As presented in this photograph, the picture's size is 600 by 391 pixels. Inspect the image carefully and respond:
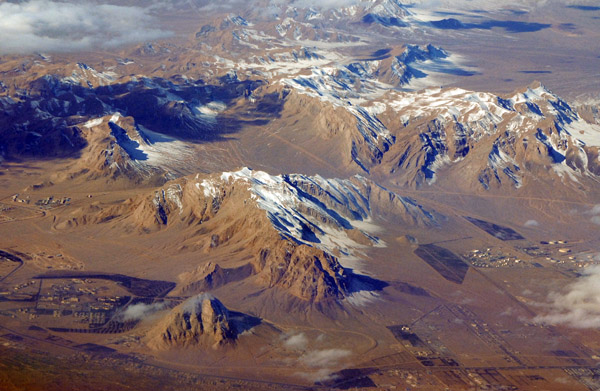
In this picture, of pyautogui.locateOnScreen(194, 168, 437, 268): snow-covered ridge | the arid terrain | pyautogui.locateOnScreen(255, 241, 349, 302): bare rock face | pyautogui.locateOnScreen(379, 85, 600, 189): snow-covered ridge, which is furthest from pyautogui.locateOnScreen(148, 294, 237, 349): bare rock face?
pyautogui.locateOnScreen(379, 85, 600, 189): snow-covered ridge

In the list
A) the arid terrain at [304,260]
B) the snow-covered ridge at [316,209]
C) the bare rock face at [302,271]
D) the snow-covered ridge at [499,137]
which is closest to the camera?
the arid terrain at [304,260]

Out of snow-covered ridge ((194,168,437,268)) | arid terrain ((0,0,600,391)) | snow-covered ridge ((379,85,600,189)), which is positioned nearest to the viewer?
arid terrain ((0,0,600,391))

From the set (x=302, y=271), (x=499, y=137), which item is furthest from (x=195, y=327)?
(x=499, y=137)

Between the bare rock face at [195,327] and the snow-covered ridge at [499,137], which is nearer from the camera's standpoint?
the bare rock face at [195,327]

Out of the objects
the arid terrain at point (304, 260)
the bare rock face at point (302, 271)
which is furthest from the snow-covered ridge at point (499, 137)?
the bare rock face at point (302, 271)

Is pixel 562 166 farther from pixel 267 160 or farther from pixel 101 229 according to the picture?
pixel 101 229

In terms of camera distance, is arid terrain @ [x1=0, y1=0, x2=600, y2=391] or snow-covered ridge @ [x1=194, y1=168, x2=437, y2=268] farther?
snow-covered ridge @ [x1=194, y1=168, x2=437, y2=268]

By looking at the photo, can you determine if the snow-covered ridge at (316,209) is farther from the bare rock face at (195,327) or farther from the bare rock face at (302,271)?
the bare rock face at (195,327)

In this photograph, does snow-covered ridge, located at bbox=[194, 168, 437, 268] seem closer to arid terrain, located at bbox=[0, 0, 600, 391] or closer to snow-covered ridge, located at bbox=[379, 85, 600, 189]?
arid terrain, located at bbox=[0, 0, 600, 391]
